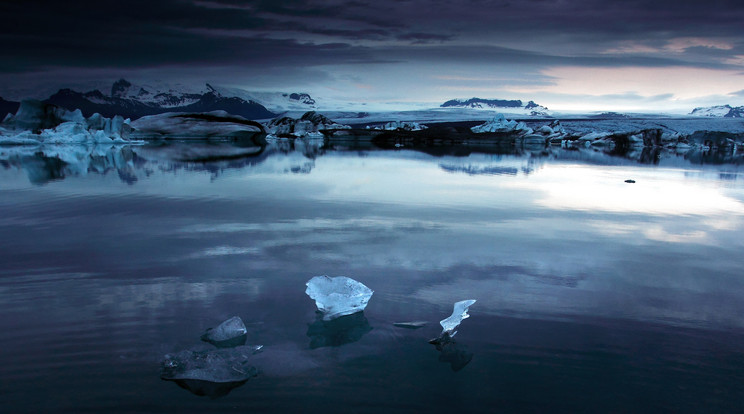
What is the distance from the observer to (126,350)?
2.33 meters

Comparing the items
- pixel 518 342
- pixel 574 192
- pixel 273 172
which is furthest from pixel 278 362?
pixel 273 172

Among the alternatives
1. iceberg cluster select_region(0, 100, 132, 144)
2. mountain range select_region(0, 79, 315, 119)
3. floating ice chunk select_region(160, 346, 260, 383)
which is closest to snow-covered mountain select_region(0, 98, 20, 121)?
mountain range select_region(0, 79, 315, 119)

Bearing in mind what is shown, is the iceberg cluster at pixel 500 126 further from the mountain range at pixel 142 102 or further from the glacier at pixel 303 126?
the mountain range at pixel 142 102

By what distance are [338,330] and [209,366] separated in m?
0.73

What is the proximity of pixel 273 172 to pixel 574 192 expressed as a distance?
283 inches

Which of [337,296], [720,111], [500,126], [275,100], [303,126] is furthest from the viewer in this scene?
[720,111]

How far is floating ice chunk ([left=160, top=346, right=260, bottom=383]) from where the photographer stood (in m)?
2.11

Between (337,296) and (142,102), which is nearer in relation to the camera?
(337,296)

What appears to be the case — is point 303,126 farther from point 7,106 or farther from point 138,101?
point 138,101

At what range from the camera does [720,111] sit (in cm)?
13725

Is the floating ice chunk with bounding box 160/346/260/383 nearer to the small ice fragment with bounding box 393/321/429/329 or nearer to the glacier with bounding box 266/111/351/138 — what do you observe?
the small ice fragment with bounding box 393/321/429/329

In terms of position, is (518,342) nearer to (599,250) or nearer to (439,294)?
(439,294)

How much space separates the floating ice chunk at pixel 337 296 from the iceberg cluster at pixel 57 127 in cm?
2981

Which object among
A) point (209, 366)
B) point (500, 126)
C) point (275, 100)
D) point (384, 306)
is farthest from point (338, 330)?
point (275, 100)
